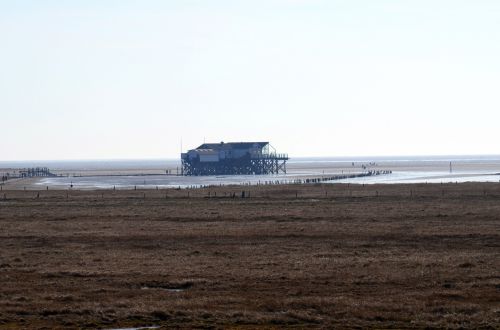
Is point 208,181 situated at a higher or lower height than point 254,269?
higher

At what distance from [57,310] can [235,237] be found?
16.8 m

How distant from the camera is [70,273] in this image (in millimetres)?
25938

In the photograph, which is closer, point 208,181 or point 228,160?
point 208,181

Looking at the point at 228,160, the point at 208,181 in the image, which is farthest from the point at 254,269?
the point at 228,160

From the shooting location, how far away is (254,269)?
86.4 ft

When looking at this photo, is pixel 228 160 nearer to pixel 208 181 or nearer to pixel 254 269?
pixel 208 181

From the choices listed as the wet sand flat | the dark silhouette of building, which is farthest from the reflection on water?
the wet sand flat

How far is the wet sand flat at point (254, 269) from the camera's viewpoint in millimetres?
19344

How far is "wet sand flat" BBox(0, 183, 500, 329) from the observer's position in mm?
19344

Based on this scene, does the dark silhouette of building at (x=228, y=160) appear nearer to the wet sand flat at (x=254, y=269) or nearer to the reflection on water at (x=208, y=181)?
the reflection on water at (x=208, y=181)

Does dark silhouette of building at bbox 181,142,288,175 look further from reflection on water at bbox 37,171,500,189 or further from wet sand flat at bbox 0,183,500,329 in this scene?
wet sand flat at bbox 0,183,500,329

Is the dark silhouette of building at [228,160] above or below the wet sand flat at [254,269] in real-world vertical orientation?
above

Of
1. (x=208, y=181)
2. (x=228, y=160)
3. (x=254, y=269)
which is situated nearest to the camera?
(x=254, y=269)

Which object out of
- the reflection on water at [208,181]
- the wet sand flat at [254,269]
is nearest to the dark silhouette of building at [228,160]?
the reflection on water at [208,181]
